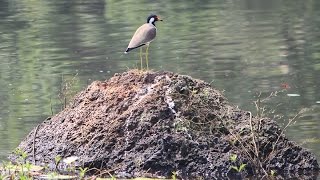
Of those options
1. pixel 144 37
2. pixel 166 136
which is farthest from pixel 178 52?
pixel 166 136

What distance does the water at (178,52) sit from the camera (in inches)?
493

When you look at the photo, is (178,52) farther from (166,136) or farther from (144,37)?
(166,136)

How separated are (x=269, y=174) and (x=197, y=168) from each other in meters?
0.67

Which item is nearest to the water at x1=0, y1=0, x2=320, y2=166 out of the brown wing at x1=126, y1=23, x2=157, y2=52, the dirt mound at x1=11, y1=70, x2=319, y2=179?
the dirt mound at x1=11, y1=70, x2=319, y2=179

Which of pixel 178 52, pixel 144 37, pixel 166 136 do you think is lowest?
pixel 178 52

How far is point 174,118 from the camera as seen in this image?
9.09 m

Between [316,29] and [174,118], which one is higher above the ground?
[174,118]

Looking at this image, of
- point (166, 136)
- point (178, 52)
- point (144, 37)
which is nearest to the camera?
point (166, 136)

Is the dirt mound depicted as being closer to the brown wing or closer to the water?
the brown wing

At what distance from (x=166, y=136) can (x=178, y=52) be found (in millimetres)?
9829

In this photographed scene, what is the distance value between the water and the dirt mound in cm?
79

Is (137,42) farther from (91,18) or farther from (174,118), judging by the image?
(91,18)

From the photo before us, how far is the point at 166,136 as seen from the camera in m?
8.96

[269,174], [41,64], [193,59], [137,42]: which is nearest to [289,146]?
[269,174]
